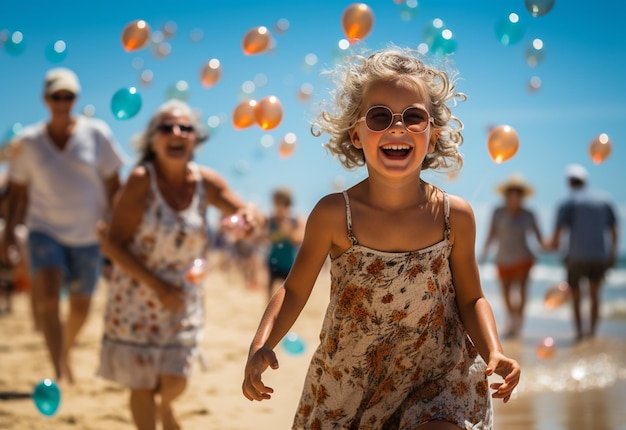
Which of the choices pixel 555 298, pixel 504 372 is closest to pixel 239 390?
pixel 555 298

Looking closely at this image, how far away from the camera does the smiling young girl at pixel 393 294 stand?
112 inches

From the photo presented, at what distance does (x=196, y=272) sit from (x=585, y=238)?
6434mm

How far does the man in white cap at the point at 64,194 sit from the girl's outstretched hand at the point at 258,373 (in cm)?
360

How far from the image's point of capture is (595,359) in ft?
26.6

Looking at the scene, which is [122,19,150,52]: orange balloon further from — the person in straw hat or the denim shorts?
the person in straw hat

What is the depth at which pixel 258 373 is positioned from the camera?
2.58 meters

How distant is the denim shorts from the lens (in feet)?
19.2

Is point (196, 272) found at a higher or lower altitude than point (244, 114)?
lower

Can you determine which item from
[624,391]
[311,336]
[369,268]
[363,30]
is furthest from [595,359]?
[369,268]

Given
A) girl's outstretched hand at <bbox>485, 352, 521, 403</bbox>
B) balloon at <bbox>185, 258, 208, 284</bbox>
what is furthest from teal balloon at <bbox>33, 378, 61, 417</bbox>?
girl's outstretched hand at <bbox>485, 352, 521, 403</bbox>

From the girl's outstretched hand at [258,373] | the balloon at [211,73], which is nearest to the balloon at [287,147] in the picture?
the balloon at [211,73]

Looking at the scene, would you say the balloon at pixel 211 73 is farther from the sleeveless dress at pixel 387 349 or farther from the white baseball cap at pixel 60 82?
the sleeveless dress at pixel 387 349

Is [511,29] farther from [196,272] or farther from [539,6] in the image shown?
[196,272]

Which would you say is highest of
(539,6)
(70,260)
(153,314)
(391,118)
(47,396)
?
(539,6)
